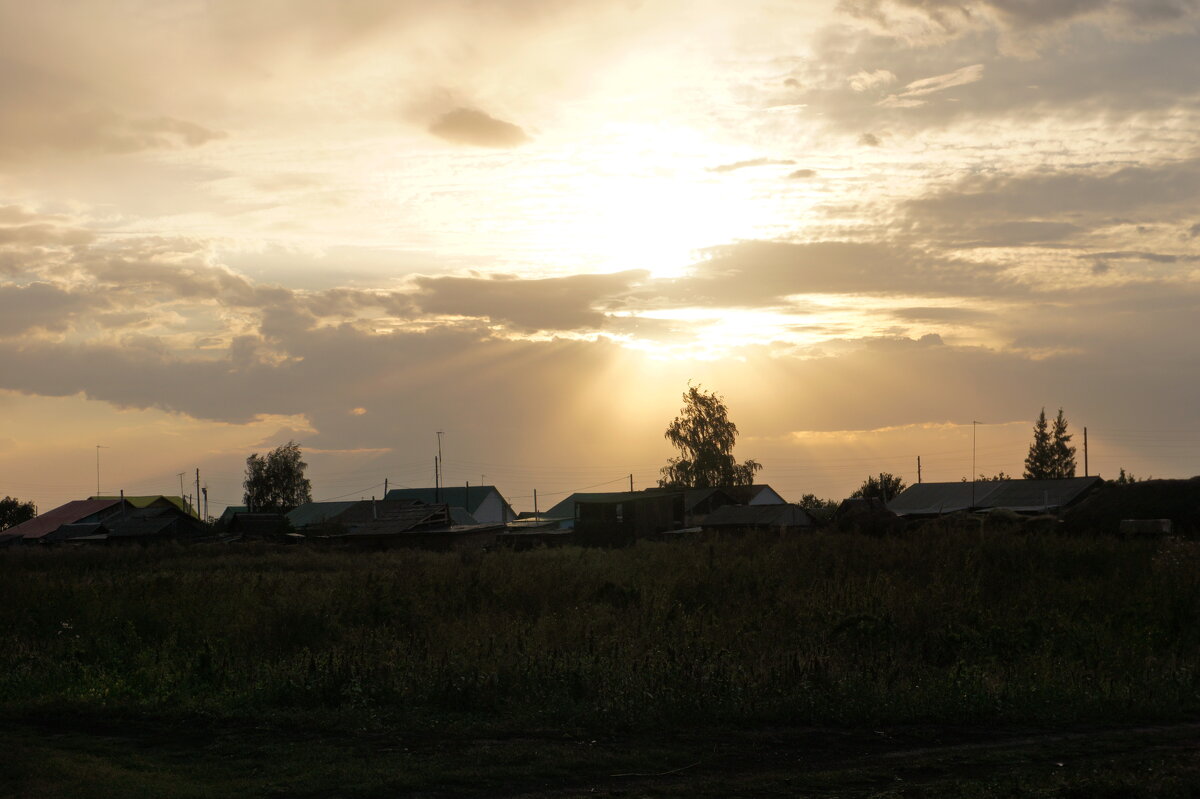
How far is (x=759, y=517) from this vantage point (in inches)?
2516

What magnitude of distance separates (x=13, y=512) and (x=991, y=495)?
106398 millimetres

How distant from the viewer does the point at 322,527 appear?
75.2 meters

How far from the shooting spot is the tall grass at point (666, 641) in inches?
426

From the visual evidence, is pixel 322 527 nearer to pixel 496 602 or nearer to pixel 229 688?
pixel 496 602

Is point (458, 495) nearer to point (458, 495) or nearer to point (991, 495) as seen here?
point (458, 495)

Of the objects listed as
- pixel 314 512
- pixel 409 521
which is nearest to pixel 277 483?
pixel 314 512

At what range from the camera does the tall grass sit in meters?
10.8

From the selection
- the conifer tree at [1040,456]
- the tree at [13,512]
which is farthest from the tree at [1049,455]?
the tree at [13,512]

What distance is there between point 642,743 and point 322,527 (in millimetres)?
69670

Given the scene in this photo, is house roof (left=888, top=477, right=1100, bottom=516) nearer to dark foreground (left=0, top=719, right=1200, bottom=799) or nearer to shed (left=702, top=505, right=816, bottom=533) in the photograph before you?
shed (left=702, top=505, right=816, bottom=533)

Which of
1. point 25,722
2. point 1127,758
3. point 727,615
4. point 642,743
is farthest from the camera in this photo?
point 727,615

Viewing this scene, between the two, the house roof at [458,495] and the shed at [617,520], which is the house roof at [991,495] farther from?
the house roof at [458,495]

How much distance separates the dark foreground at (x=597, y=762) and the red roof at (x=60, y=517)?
87499mm

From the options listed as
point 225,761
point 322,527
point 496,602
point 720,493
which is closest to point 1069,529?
point 496,602
